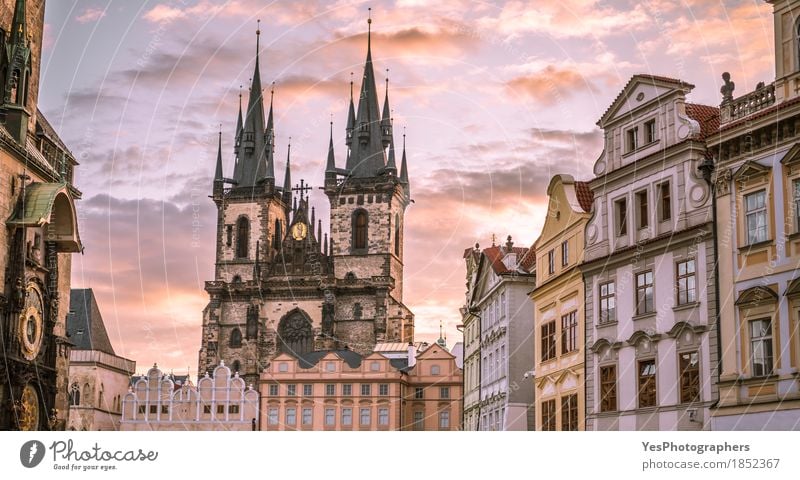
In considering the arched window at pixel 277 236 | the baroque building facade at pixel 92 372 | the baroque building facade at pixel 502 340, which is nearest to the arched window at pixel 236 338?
the arched window at pixel 277 236

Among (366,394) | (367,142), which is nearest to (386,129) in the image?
(367,142)

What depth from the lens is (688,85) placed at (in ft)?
91.4

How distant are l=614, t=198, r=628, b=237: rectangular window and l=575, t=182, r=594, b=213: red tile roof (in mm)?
2382

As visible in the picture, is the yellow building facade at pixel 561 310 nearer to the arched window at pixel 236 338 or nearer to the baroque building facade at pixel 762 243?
the baroque building facade at pixel 762 243

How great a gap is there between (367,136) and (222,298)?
14420 millimetres

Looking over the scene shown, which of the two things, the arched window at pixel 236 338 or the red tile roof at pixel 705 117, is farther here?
the arched window at pixel 236 338

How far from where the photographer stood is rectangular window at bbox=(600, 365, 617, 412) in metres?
29.1

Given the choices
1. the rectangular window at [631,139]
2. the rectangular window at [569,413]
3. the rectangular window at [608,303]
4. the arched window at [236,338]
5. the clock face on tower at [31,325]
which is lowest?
the rectangular window at [569,413]

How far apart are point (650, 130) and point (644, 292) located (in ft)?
12.2

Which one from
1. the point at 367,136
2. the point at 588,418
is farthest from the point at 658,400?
the point at 367,136

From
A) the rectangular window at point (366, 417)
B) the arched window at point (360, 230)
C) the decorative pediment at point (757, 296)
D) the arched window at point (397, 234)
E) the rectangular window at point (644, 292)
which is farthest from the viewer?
the arched window at point (397, 234)

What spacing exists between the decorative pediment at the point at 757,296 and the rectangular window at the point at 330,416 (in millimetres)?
44255

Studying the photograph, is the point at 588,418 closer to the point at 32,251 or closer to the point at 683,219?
the point at 683,219

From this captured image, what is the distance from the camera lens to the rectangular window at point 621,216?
29469mm
